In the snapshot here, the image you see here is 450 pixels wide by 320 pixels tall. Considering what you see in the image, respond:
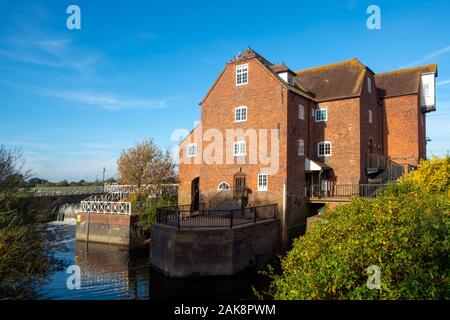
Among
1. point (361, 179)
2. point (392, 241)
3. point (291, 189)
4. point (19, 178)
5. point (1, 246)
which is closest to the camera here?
point (392, 241)

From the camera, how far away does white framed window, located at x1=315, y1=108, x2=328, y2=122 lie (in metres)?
26.1

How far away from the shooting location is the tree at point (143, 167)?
33.6 m

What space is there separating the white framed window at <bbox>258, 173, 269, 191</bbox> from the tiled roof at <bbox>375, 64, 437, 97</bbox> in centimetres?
1542

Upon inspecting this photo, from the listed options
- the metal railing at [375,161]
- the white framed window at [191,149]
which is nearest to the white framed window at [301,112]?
the metal railing at [375,161]

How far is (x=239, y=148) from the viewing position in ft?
80.7

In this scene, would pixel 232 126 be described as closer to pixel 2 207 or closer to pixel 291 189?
pixel 291 189

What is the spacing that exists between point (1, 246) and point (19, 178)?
9.39 feet

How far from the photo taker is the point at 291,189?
22.7 meters

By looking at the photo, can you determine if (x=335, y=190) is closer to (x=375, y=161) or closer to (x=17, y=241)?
(x=375, y=161)

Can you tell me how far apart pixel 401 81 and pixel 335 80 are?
26.5 feet

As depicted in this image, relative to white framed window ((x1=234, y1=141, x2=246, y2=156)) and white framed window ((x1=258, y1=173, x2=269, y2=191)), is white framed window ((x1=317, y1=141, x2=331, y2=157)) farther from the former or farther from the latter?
white framed window ((x1=234, y1=141, x2=246, y2=156))

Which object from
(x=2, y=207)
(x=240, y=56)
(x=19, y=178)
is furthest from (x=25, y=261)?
(x=240, y=56)

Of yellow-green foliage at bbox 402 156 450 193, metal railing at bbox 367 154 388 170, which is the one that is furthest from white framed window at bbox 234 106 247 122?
yellow-green foliage at bbox 402 156 450 193
